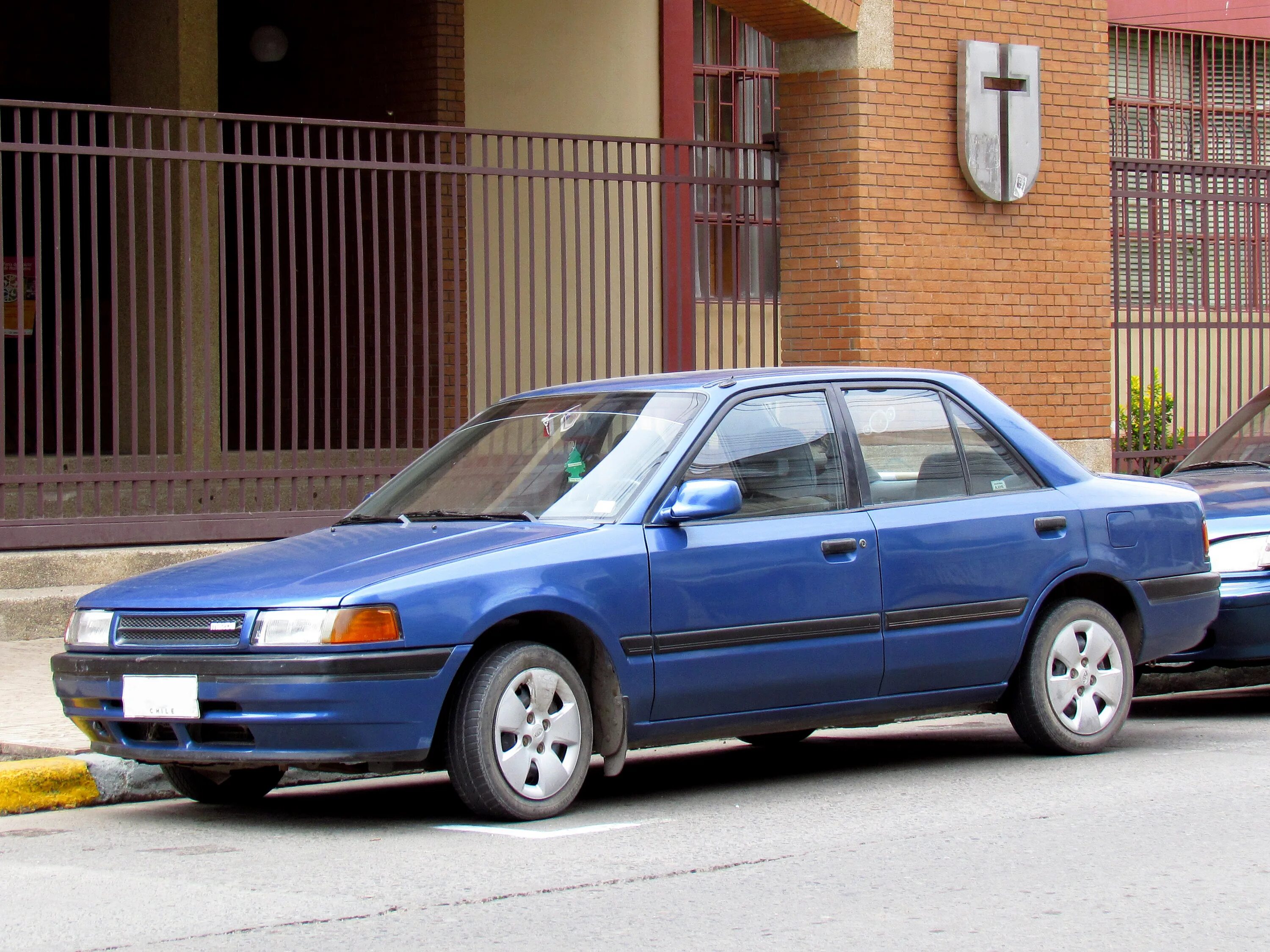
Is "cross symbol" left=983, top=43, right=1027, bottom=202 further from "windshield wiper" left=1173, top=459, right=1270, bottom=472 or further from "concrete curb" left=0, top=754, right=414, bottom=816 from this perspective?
"concrete curb" left=0, top=754, right=414, bottom=816

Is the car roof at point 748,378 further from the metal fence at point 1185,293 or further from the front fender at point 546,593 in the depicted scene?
the metal fence at point 1185,293

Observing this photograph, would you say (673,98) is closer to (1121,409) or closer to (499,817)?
(1121,409)

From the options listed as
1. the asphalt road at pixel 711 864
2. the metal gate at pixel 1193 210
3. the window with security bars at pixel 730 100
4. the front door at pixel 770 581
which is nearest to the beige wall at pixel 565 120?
the window with security bars at pixel 730 100

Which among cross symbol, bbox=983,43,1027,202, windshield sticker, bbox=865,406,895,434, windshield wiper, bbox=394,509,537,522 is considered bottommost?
windshield wiper, bbox=394,509,537,522

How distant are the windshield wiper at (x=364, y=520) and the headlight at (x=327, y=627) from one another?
1.08 meters

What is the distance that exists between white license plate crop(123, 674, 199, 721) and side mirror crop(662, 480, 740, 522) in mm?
1730

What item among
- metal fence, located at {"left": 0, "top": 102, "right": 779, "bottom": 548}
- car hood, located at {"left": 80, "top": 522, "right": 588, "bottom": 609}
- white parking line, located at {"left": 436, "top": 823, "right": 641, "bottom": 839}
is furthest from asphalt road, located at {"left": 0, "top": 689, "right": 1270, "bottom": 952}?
metal fence, located at {"left": 0, "top": 102, "right": 779, "bottom": 548}

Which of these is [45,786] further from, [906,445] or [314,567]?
[906,445]

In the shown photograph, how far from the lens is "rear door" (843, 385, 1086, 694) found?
23.2ft

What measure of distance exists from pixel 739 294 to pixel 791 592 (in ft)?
32.0

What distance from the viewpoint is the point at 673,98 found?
16.6 m

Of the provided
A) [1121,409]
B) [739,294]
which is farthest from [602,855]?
[1121,409]

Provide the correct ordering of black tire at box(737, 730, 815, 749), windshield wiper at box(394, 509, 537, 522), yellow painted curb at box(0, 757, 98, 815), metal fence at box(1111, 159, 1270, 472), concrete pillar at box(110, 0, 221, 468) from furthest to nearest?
metal fence at box(1111, 159, 1270, 472) < concrete pillar at box(110, 0, 221, 468) < black tire at box(737, 730, 815, 749) < yellow painted curb at box(0, 757, 98, 815) < windshield wiper at box(394, 509, 537, 522)

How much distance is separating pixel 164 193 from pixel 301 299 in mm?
4872
